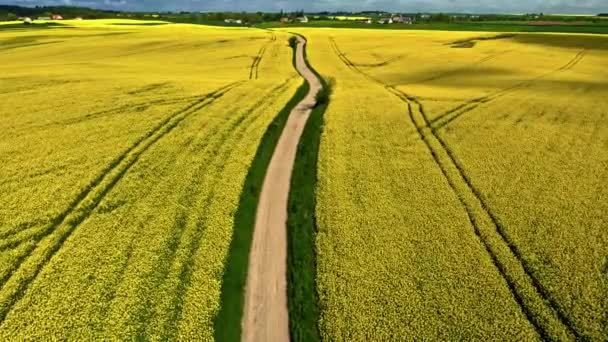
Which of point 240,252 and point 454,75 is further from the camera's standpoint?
point 454,75

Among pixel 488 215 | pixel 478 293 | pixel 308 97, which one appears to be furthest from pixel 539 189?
pixel 308 97

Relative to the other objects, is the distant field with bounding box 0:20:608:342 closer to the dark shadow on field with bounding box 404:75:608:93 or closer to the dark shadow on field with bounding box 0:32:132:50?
the dark shadow on field with bounding box 404:75:608:93

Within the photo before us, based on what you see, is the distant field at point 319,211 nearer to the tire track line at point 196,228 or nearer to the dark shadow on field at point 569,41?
the tire track line at point 196,228

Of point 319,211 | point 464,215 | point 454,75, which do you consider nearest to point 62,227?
point 319,211

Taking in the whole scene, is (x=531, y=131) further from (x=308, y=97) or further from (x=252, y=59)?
(x=252, y=59)

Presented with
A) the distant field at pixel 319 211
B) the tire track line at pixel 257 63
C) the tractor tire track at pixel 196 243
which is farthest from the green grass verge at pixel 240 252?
the tire track line at pixel 257 63

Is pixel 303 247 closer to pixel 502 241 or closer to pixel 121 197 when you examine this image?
pixel 502 241
